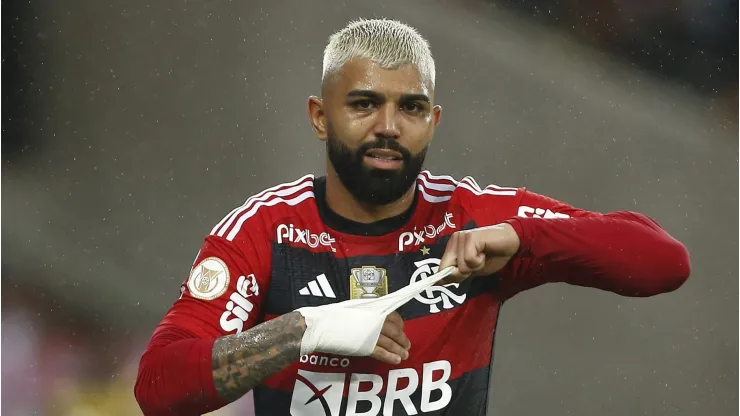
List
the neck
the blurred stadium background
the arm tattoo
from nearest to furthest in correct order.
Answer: the arm tattoo → the neck → the blurred stadium background

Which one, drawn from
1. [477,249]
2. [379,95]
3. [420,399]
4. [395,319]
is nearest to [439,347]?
[420,399]

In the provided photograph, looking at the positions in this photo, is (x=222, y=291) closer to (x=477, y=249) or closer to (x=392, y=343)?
(x=392, y=343)

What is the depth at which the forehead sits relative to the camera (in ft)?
6.15

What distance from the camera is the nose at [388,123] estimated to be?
185cm

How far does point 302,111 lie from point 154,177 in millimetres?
639

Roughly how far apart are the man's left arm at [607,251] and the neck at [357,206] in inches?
13.0

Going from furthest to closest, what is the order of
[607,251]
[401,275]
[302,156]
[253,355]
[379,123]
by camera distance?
[302,156] → [401,275] → [379,123] → [607,251] → [253,355]

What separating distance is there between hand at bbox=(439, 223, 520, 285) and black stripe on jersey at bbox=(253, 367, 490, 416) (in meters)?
0.31

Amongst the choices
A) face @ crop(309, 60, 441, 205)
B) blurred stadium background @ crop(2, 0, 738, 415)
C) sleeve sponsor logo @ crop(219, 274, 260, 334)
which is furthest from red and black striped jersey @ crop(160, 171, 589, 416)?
blurred stadium background @ crop(2, 0, 738, 415)

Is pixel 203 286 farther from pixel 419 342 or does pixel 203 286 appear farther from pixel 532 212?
pixel 532 212

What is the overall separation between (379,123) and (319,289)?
0.38 metres

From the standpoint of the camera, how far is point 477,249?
1685 mm

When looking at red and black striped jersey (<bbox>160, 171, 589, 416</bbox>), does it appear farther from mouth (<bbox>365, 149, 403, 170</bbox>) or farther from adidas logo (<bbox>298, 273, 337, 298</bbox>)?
mouth (<bbox>365, 149, 403, 170</bbox>)

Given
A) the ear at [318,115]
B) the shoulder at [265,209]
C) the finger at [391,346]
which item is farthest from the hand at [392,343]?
the ear at [318,115]
